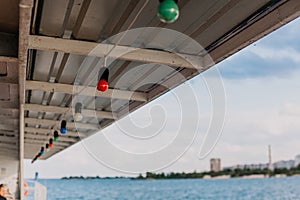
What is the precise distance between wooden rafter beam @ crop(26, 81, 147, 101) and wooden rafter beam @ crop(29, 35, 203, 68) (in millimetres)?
1524

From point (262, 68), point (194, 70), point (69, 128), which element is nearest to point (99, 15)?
point (194, 70)

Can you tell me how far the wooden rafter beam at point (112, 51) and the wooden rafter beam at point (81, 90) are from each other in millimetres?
1524

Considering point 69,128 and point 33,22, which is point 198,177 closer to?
point 69,128

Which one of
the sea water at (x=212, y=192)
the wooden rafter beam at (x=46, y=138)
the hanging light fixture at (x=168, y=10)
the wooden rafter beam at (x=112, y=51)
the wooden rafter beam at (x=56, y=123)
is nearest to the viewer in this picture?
the hanging light fixture at (x=168, y=10)

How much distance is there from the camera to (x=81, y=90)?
5.01m

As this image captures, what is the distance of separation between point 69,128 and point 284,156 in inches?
1461

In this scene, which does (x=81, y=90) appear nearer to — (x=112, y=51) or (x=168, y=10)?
(x=112, y=51)

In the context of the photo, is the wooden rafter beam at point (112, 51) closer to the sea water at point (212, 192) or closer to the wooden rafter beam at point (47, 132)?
the wooden rafter beam at point (47, 132)

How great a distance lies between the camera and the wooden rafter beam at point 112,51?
3.24 m

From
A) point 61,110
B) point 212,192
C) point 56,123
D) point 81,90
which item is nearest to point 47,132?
point 56,123

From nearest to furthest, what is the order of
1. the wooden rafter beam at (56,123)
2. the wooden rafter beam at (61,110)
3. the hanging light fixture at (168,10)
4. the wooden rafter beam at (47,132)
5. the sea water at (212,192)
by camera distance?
the hanging light fixture at (168,10) → the wooden rafter beam at (61,110) → the wooden rafter beam at (56,123) → the wooden rafter beam at (47,132) → the sea water at (212,192)

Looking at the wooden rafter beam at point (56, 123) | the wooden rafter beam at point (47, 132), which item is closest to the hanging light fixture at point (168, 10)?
the wooden rafter beam at point (56, 123)

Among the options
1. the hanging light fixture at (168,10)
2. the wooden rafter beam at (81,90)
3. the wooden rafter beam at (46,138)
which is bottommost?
the hanging light fixture at (168,10)

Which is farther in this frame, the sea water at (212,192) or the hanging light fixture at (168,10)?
the sea water at (212,192)
